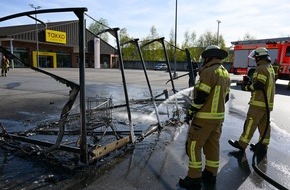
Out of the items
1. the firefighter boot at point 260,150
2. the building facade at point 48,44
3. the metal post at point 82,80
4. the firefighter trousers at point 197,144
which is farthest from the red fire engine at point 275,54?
the building facade at point 48,44

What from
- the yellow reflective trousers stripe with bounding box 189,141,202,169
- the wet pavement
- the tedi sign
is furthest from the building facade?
the yellow reflective trousers stripe with bounding box 189,141,202,169

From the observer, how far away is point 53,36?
4097 cm

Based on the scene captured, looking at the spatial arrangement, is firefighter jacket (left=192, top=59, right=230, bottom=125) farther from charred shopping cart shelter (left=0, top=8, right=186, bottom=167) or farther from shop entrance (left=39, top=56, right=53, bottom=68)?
shop entrance (left=39, top=56, right=53, bottom=68)

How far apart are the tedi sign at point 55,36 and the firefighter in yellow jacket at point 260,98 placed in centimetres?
3875

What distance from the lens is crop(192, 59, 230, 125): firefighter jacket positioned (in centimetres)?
340

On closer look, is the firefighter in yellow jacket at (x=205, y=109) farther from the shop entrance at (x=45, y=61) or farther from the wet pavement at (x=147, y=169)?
the shop entrance at (x=45, y=61)

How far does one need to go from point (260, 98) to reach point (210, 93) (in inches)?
66.6

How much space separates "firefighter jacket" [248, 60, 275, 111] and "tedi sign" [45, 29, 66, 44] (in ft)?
127

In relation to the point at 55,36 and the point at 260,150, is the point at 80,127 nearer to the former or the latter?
the point at 260,150

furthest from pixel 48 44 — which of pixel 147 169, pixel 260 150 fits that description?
pixel 147 169

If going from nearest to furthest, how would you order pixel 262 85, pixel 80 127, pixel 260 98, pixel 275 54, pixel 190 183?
pixel 190 183, pixel 80 127, pixel 262 85, pixel 260 98, pixel 275 54

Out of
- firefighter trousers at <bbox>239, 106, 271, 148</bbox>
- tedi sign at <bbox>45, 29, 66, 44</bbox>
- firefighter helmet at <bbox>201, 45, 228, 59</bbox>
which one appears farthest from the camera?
tedi sign at <bbox>45, 29, 66, 44</bbox>

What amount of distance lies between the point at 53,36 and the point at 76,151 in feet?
132

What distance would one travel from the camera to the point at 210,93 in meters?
3.51
